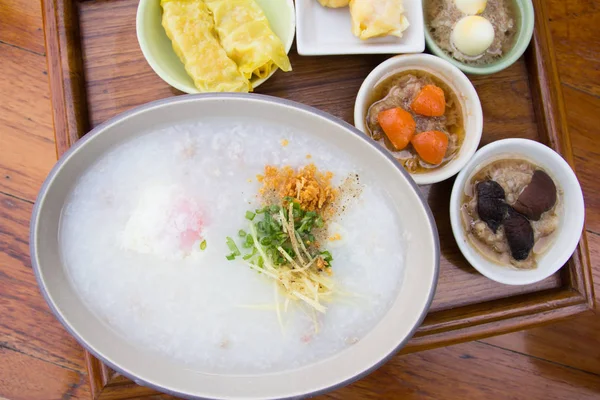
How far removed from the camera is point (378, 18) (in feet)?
4.83

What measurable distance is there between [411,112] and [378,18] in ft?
0.92

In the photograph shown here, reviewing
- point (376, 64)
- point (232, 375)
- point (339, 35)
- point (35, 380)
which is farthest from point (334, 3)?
point (35, 380)

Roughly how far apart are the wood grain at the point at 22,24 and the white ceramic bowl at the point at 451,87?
1.01 metres

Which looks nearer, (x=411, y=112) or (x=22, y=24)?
(x=411, y=112)

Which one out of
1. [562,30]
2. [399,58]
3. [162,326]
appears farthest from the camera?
[562,30]

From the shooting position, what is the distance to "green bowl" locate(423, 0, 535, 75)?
1509mm

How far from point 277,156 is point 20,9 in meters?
0.98

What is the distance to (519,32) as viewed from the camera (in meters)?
1.57

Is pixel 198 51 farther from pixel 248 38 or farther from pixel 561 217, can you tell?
pixel 561 217

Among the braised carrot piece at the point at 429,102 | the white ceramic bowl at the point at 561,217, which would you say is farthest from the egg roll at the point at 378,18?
the white ceramic bowl at the point at 561,217

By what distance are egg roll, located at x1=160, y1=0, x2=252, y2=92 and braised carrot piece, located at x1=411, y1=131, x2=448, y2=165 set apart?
1.62ft

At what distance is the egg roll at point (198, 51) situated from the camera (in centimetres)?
146

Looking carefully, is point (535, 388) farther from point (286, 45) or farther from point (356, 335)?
point (286, 45)

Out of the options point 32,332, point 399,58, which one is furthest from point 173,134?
point 32,332
